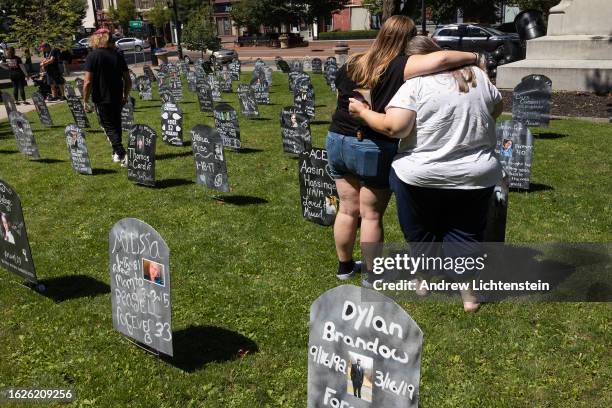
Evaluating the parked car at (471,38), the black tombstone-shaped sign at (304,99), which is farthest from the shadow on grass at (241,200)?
the parked car at (471,38)

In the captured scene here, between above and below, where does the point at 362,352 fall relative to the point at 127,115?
below

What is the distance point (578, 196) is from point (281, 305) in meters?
3.98

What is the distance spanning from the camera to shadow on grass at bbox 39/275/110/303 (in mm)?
4305

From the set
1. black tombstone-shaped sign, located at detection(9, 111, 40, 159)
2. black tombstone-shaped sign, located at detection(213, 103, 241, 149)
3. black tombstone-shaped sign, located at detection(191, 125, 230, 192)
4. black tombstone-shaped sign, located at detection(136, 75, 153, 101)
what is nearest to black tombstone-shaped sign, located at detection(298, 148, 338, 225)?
black tombstone-shaped sign, located at detection(191, 125, 230, 192)

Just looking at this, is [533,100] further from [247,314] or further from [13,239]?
[13,239]

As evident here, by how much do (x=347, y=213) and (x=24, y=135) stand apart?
720cm

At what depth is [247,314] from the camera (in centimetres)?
396

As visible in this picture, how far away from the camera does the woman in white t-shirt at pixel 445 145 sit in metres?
3.20

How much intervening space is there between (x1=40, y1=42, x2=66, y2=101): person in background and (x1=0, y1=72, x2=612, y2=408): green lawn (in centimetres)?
1019

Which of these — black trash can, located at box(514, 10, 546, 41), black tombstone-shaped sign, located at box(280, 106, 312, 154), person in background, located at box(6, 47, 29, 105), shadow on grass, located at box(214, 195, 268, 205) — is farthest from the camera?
black trash can, located at box(514, 10, 546, 41)

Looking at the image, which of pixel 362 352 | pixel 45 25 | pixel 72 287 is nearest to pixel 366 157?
pixel 362 352

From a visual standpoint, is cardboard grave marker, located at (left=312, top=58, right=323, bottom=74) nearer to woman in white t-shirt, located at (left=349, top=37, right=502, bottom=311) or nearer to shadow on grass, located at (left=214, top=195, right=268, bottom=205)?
shadow on grass, located at (left=214, top=195, right=268, bottom=205)

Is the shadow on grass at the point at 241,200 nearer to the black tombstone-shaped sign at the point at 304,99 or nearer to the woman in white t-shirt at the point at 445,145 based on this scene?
the woman in white t-shirt at the point at 445,145

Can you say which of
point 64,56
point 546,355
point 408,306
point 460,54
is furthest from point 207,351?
point 64,56
